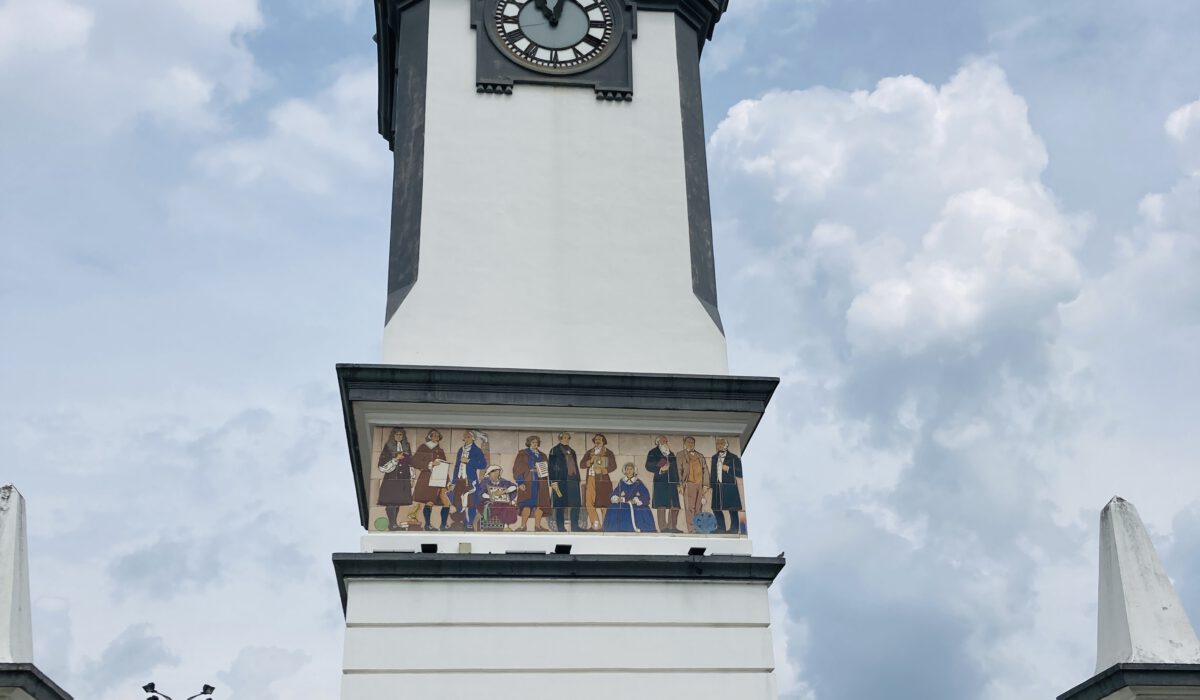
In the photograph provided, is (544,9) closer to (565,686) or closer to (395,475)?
(395,475)

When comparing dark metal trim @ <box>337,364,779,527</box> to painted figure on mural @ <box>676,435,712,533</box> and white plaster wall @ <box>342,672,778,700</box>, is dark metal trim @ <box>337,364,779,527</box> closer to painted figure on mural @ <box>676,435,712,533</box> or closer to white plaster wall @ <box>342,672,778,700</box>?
painted figure on mural @ <box>676,435,712,533</box>

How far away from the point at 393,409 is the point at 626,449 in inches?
105

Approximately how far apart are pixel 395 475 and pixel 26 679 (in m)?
4.29

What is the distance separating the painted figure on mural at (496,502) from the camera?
51.7 feet

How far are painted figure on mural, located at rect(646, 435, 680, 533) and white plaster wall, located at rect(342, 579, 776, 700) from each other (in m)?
0.79

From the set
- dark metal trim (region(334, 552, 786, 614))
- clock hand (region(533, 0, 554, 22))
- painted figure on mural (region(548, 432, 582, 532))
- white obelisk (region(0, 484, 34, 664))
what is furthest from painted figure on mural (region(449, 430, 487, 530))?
clock hand (region(533, 0, 554, 22))

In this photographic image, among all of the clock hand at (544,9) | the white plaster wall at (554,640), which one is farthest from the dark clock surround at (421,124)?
the white plaster wall at (554,640)

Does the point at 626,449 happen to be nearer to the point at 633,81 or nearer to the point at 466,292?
the point at 466,292

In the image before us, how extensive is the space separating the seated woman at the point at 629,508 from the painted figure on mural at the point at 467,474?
4.86ft

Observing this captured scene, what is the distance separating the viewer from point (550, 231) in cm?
1778

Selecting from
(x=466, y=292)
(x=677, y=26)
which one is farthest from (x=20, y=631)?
(x=677, y=26)

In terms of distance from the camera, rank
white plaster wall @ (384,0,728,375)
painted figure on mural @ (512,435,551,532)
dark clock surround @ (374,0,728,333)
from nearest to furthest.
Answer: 1. painted figure on mural @ (512,435,551,532)
2. white plaster wall @ (384,0,728,375)
3. dark clock surround @ (374,0,728,333)

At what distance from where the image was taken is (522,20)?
19.1 meters

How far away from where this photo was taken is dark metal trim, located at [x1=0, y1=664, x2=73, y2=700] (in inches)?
527
